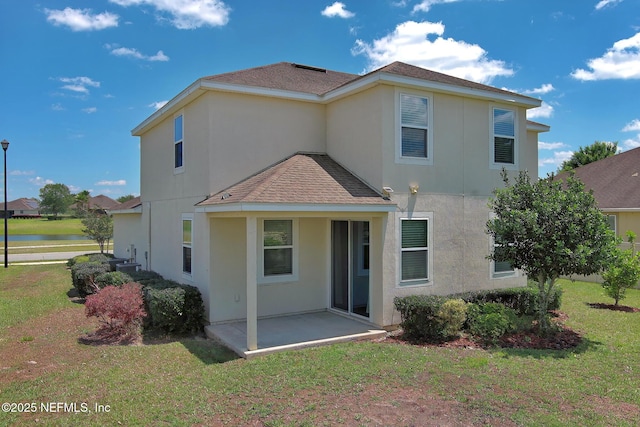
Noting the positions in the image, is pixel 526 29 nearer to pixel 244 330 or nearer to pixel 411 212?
pixel 411 212

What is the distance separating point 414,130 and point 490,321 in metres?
4.52

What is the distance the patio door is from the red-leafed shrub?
4640 millimetres

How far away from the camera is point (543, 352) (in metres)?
8.16

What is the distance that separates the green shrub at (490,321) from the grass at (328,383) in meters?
0.78

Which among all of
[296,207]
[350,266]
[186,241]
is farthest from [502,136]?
[186,241]

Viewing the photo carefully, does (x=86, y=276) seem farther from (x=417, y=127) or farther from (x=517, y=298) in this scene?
(x=517, y=298)

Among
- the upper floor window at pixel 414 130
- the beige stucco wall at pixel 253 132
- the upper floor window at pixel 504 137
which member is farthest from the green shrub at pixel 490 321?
the beige stucco wall at pixel 253 132

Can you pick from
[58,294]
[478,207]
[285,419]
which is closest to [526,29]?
[478,207]

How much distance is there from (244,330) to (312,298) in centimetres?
222

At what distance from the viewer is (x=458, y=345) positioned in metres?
8.56

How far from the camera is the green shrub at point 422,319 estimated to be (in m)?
8.70

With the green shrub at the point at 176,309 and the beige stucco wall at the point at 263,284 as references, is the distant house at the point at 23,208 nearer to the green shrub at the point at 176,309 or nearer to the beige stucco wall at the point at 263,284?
the green shrub at the point at 176,309

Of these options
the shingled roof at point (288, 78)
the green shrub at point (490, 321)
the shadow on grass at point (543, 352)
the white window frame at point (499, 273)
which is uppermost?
the shingled roof at point (288, 78)

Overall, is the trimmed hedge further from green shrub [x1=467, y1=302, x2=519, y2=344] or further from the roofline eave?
green shrub [x1=467, y1=302, x2=519, y2=344]
